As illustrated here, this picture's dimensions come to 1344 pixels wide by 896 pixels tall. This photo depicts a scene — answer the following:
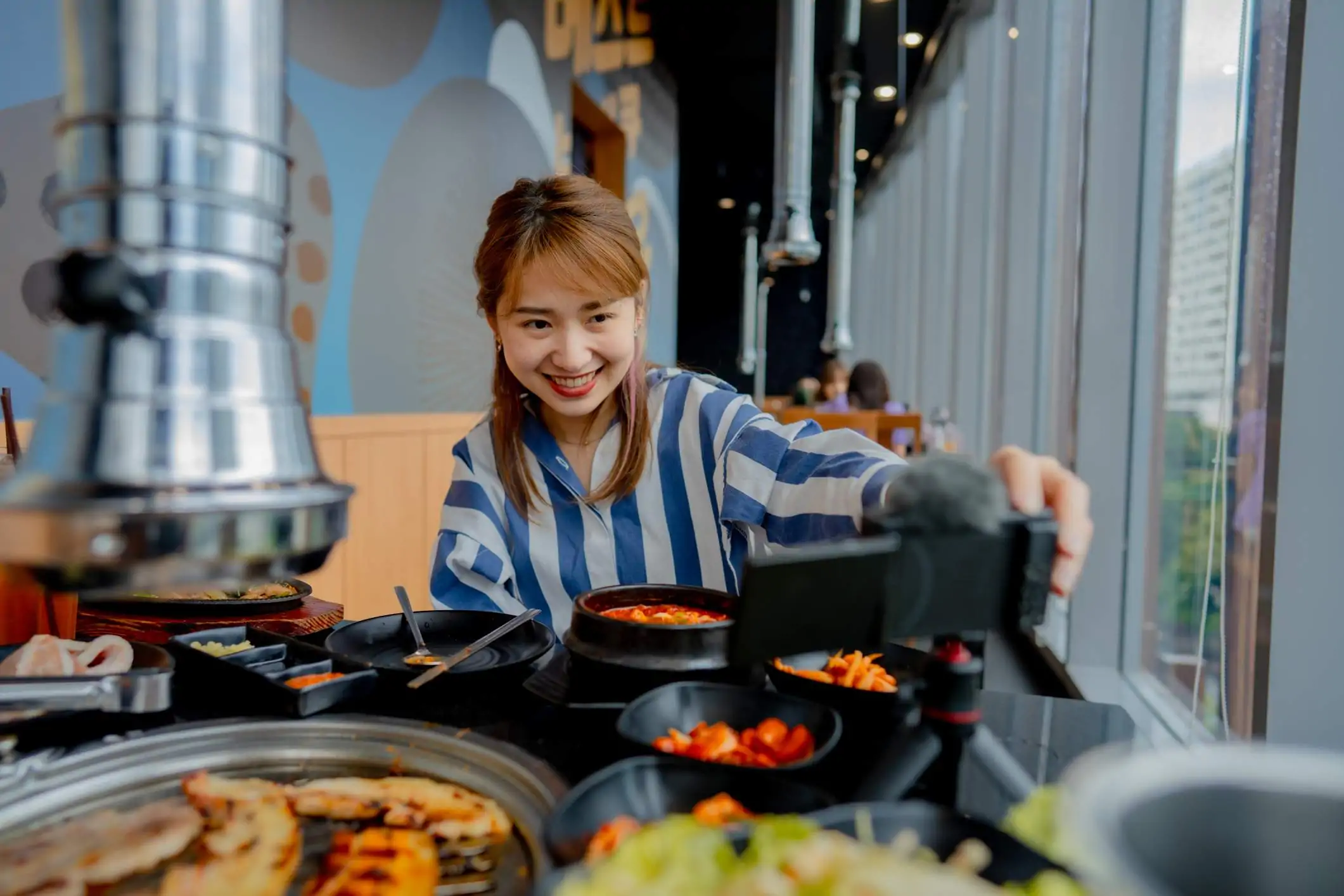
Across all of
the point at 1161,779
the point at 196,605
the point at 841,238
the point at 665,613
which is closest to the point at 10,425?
the point at 196,605

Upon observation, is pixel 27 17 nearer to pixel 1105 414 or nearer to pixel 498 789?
pixel 498 789

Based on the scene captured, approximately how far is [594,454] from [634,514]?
0.14 metres

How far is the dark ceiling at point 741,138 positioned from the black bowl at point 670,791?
4.17 feet

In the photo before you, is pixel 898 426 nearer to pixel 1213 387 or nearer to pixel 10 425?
pixel 1213 387

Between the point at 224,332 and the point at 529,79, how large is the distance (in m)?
4.53

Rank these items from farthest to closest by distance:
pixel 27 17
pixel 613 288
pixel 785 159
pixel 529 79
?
pixel 529 79 → pixel 785 159 → pixel 27 17 → pixel 613 288

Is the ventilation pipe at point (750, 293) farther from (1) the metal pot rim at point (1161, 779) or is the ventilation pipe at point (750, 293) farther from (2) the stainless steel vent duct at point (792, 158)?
(1) the metal pot rim at point (1161, 779)

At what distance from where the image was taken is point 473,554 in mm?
1514

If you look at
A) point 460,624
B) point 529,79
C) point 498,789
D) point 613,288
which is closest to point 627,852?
point 498,789

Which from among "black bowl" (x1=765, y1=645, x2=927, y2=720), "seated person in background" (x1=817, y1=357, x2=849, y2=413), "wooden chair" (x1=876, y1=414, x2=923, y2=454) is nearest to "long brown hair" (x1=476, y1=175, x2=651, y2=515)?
"black bowl" (x1=765, y1=645, x2=927, y2=720)

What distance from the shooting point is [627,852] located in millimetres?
531

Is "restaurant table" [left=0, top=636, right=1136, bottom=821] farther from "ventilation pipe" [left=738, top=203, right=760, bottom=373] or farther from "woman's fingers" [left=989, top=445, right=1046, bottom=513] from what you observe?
"ventilation pipe" [left=738, top=203, right=760, bottom=373]

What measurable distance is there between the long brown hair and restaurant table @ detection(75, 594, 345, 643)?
463mm

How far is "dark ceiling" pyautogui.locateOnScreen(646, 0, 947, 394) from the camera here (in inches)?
257
